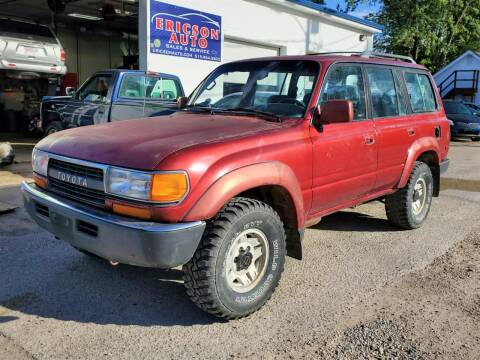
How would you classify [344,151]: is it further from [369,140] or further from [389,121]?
[389,121]

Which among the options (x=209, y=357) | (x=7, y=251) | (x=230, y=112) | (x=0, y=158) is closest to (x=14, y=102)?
(x=0, y=158)

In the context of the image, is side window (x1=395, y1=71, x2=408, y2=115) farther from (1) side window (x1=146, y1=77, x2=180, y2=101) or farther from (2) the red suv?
(1) side window (x1=146, y1=77, x2=180, y2=101)

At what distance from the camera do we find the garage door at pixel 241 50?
12.8 meters

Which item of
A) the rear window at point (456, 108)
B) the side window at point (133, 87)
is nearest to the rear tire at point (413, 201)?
the side window at point (133, 87)

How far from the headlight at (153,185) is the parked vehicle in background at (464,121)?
1792 cm

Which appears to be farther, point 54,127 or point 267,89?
point 54,127

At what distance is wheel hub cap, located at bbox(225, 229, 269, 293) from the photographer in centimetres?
330

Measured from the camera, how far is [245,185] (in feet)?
10.5

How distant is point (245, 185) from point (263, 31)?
11.0 meters

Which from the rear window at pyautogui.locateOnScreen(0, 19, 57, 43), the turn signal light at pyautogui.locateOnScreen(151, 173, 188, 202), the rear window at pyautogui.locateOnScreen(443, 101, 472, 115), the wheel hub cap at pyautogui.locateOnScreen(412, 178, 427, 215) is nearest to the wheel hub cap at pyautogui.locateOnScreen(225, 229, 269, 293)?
the turn signal light at pyautogui.locateOnScreen(151, 173, 188, 202)

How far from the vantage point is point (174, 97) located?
10016 millimetres

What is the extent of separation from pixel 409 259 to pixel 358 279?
0.81 m

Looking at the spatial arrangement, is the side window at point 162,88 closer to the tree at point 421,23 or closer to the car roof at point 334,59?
the car roof at point 334,59

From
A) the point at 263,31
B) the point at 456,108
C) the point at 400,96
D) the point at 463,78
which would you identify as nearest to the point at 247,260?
the point at 400,96
